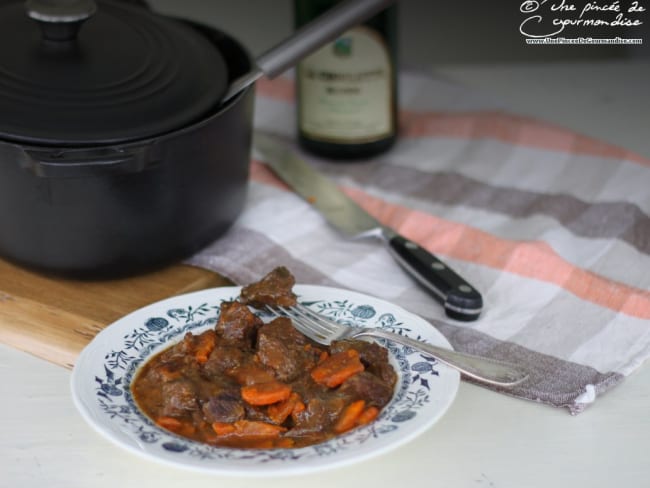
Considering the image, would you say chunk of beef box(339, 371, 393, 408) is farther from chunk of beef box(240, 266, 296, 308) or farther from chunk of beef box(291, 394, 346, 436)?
chunk of beef box(240, 266, 296, 308)

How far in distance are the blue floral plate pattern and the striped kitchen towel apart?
15 centimetres

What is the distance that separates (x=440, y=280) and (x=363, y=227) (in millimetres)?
222

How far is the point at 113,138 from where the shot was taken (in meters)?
1.37

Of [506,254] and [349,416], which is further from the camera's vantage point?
[506,254]

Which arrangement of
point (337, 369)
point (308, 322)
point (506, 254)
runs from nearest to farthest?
1. point (337, 369)
2. point (308, 322)
3. point (506, 254)

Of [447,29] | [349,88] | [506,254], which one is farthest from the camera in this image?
[447,29]

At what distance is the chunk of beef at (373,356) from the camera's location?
1.21m

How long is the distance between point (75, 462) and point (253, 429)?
8.5 inches

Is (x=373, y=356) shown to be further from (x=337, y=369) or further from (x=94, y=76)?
(x=94, y=76)

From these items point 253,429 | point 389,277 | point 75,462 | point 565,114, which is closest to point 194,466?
point 253,429

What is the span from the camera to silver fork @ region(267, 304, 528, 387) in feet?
4.01

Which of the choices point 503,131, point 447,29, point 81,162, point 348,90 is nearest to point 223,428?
point 81,162

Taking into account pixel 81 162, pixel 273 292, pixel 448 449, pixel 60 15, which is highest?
pixel 60 15

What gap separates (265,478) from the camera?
118 cm
